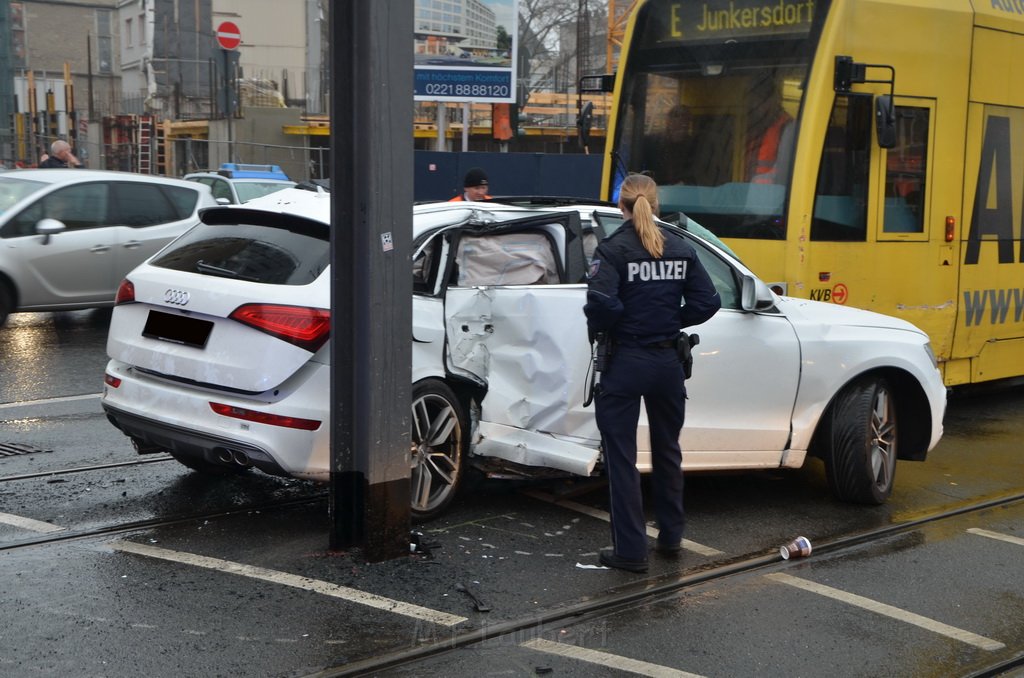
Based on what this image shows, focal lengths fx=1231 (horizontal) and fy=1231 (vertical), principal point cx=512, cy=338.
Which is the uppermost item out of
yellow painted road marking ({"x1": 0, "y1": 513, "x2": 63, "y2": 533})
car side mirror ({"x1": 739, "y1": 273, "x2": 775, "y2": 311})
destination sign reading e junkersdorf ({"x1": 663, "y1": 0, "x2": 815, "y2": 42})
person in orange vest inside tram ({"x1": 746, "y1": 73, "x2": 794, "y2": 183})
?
destination sign reading e junkersdorf ({"x1": 663, "y1": 0, "x2": 815, "y2": 42})

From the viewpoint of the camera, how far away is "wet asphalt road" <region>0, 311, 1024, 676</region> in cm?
459

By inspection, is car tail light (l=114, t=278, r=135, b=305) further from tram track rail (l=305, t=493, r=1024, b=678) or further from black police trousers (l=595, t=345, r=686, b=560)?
tram track rail (l=305, t=493, r=1024, b=678)

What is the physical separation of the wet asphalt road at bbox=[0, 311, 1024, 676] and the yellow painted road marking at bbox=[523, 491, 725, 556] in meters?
0.02

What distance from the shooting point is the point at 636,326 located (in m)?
5.50

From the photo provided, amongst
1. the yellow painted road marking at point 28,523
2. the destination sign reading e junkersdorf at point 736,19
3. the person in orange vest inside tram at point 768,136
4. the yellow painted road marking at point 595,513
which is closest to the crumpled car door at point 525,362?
the yellow painted road marking at point 595,513

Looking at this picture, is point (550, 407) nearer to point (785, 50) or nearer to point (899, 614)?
point (899, 614)

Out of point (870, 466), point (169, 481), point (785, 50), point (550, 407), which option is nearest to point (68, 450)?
point (169, 481)

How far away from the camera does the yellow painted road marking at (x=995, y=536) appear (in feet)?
21.5

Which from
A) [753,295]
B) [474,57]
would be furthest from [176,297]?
[474,57]

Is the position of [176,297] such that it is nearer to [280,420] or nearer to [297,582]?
[280,420]

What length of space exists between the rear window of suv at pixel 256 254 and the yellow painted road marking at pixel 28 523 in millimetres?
1398

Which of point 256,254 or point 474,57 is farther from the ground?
point 474,57

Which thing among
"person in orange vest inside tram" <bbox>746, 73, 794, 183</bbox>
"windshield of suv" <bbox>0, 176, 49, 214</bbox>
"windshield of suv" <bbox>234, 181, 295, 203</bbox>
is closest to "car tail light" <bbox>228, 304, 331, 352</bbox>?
"person in orange vest inside tram" <bbox>746, 73, 794, 183</bbox>

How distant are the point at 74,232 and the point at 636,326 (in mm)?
8722
